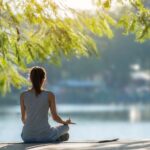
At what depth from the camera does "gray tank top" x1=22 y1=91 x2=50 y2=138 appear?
9.20 metres

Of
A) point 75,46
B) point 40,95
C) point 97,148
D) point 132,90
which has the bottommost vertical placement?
point 97,148

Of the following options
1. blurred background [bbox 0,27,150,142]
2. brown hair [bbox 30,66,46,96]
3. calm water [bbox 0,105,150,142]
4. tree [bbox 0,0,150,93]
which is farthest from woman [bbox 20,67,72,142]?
blurred background [bbox 0,27,150,142]

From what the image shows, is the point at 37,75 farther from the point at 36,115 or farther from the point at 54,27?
the point at 54,27

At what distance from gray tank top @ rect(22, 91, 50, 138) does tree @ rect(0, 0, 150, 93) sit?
4.68 ft

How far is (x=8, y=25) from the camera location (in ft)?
35.2

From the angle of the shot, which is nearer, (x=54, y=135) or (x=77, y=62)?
(x=54, y=135)

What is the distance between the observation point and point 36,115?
9.23 meters

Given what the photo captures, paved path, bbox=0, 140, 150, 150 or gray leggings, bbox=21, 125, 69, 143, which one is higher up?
gray leggings, bbox=21, 125, 69, 143

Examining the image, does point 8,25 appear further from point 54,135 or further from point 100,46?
point 100,46

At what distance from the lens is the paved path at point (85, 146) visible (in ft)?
28.3

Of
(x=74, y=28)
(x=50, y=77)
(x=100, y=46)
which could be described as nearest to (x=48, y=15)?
(x=74, y=28)

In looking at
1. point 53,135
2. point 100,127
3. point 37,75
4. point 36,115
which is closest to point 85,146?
point 53,135

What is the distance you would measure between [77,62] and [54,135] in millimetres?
66641

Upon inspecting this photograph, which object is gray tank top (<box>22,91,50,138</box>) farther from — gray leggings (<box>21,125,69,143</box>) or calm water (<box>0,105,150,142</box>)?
calm water (<box>0,105,150,142</box>)
